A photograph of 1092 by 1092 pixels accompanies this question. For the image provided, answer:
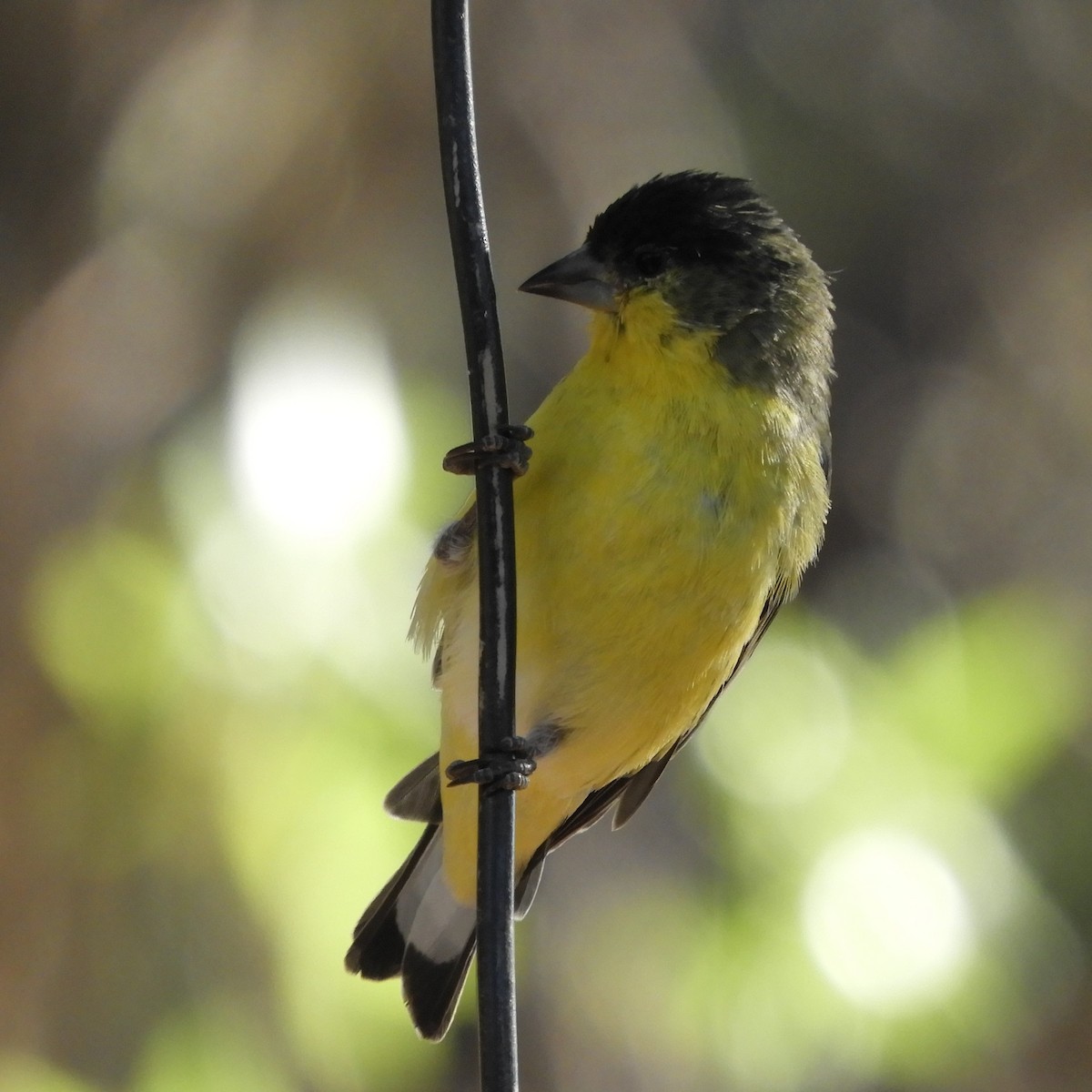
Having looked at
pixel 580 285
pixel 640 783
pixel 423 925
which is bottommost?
pixel 423 925

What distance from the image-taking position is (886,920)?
11.2 feet

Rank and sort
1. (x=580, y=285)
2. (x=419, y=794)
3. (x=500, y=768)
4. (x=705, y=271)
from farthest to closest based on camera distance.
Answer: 1. (x=419, y=794)
2. (x=705, y=271)
3. (x=580, y=285)
4. (x=500, y=768)

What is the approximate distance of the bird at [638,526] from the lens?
8.66ft

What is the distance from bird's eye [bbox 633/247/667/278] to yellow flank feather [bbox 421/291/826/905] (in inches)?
3.3

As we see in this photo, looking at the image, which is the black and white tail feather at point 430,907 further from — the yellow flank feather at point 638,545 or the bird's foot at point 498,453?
the bird's foot at point 498,453

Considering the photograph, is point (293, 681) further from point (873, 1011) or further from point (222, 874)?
point (873, 1011)

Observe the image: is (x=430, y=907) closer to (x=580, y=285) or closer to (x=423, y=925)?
(x=423, y=925)

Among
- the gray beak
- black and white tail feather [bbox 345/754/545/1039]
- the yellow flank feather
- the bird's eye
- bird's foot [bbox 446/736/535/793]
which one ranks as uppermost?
the bird's eye

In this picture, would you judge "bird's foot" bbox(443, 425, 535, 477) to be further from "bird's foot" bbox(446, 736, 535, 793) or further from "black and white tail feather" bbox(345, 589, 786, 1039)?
"black and white tail feather" bbox(345, 589, 786, 1039)

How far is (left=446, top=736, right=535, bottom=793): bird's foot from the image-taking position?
1.83 meters

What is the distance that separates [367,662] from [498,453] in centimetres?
166

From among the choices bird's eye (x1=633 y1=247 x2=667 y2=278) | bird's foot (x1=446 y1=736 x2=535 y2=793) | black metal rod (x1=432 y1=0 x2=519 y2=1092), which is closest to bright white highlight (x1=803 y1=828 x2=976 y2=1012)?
bird's foot (x1=446 y1=736 x2=535 y2=793)

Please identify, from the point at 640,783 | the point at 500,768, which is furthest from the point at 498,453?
the point at 640,783

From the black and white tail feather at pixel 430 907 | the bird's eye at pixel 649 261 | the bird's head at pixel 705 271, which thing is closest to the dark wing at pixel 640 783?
the black and white tail feather at pixel 430 907
